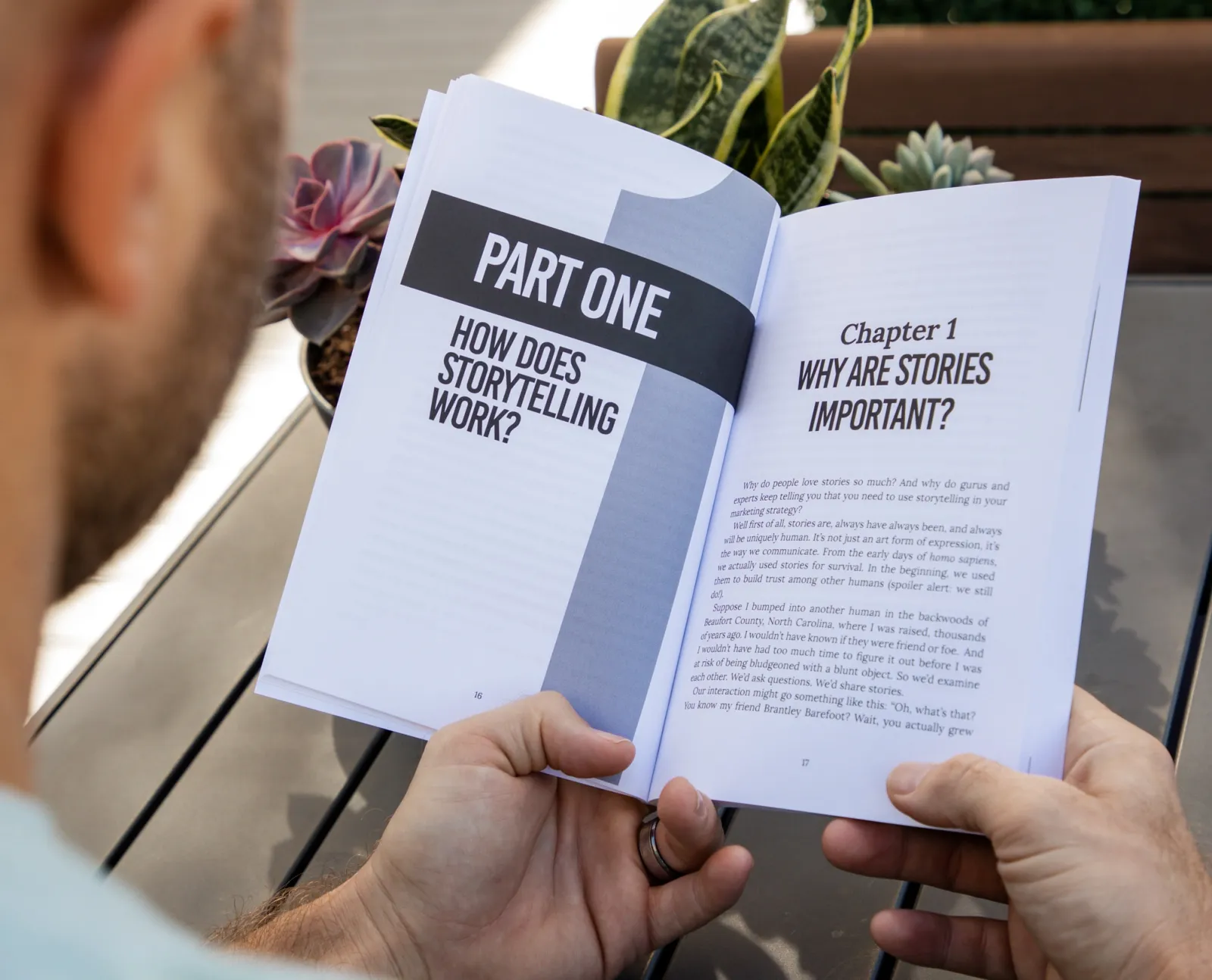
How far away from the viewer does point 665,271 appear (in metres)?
0.68

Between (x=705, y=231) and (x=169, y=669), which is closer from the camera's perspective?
(x=705, y=231)

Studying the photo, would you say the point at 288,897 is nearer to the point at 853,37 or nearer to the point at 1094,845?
the point at 1094,845

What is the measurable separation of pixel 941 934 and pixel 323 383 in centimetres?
60

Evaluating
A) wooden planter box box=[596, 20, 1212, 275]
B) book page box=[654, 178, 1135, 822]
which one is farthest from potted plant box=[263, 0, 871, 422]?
wooden planter box box=[596, 20, 1212, 275]

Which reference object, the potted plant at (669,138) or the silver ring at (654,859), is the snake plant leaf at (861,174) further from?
the silver ring at (654,859)

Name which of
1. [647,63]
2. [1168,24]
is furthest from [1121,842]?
[1168,24]

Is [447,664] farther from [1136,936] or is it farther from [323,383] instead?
[1136,936]

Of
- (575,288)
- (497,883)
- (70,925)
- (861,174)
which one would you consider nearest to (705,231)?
(575,288)

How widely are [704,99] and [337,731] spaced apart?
56cm

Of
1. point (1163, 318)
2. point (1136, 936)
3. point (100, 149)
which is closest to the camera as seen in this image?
point (100, 149)

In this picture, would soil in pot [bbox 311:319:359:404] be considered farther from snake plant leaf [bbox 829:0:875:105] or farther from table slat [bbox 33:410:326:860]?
snake plant leaf [bbox 829:0:875:105]

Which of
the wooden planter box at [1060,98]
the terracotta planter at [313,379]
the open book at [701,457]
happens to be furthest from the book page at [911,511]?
the wooden planter box at [1060,98]

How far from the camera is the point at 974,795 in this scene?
0.54 meters

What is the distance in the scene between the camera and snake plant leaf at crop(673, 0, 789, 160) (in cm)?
75
